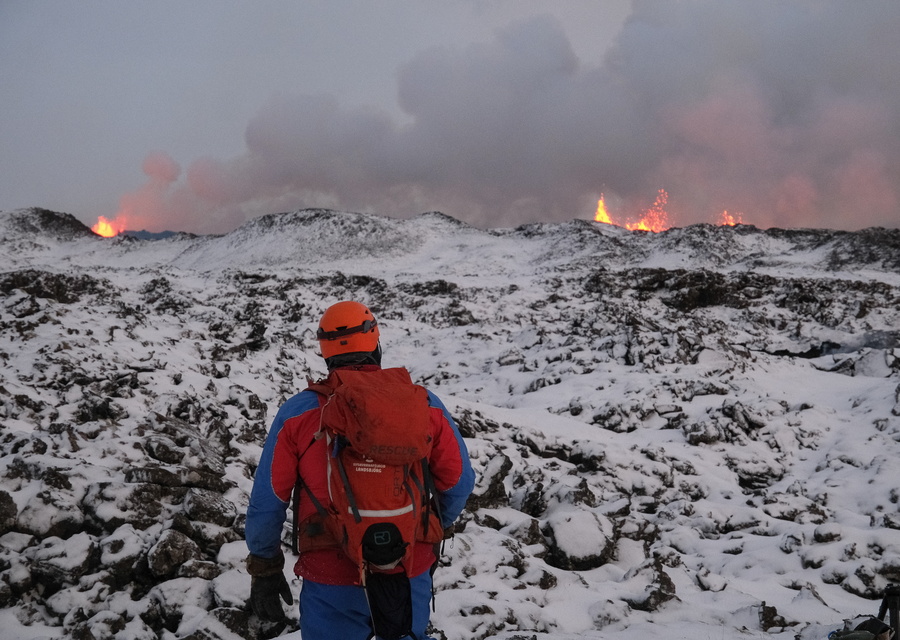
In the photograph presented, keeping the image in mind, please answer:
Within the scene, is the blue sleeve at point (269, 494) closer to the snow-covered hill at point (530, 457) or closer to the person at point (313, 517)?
the person at point (313, 517)

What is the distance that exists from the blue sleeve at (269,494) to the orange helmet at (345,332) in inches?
13.6

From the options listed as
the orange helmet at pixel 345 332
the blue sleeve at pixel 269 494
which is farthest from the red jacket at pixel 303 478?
the orange helmet at pixel 345 332

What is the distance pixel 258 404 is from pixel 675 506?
762 centimetres

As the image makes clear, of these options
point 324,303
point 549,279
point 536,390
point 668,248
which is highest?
point 668,248

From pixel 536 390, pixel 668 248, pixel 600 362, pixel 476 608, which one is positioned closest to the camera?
pixel 476 608

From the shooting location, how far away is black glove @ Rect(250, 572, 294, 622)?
3.01 m

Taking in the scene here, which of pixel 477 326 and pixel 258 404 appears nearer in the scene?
pixel 258 404

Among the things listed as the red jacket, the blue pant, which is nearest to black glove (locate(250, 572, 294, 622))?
the red jacket

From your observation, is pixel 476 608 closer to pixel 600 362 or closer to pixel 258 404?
pixel 258 404

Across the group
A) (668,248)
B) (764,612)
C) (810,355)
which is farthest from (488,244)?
(764,612)

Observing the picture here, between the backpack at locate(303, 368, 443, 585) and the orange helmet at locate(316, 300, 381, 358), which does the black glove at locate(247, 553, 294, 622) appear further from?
the orange helmet at locate(316, 300, 381, 358)

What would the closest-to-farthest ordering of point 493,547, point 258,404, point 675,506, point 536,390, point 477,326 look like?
1. point 493,547
2. point 675,506
3. point 258,404
4. point 536,390
5. point 477,326

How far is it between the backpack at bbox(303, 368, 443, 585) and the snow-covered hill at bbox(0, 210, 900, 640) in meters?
2.66

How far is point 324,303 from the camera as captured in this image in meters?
27.9
